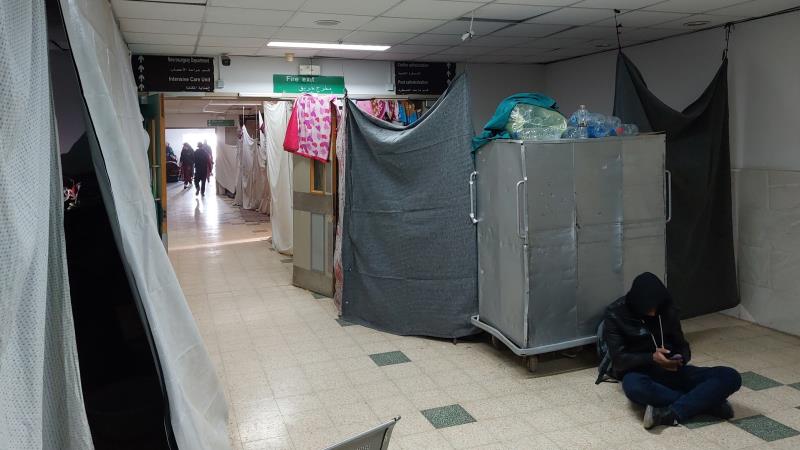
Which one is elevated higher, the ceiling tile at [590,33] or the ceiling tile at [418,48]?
the ceiling tile at [418,48]

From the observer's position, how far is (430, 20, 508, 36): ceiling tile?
17.1ft

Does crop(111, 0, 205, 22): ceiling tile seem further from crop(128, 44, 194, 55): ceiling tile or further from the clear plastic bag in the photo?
the clear plastic bag

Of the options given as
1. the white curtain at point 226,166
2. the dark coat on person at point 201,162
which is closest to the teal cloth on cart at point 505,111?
the white curtain at point 226,166

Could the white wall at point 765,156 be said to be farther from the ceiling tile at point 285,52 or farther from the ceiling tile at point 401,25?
the ceiling tile at point 285,52

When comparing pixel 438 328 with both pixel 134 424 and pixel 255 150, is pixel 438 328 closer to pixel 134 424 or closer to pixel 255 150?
pixel 134 424

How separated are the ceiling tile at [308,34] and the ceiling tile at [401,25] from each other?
1.09 ft

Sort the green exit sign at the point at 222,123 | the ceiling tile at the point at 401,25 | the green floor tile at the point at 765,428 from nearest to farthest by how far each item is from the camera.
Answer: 1. the green floor tile at the point at 765,428
2. the ceiling tile at the point at 401,25
3. the green exit sign at the point at 222,123

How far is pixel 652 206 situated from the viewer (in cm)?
427

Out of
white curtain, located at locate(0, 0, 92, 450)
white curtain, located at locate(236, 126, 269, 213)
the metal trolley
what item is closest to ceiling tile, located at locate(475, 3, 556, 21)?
the metal trolley

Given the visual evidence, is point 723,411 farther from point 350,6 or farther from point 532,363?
point 350,6

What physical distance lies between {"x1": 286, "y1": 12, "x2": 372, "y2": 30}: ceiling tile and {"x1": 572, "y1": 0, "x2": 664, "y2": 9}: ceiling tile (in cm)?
163

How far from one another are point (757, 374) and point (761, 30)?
272 centimetres

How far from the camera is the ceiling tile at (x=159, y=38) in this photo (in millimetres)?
5422

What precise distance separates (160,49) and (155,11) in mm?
1879
